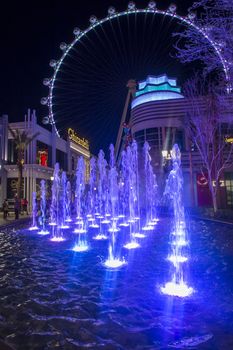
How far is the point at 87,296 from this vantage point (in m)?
5.55

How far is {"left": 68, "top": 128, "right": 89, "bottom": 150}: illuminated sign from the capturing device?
159ft

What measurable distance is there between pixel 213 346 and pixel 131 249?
6454 millimetres

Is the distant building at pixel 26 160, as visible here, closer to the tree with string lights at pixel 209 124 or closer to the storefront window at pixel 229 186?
the tree with string lights at pixel 209 124

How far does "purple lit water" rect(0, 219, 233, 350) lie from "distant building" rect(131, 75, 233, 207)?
24496 mm

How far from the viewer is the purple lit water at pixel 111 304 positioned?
3.92 meters

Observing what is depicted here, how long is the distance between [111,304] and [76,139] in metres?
47.4

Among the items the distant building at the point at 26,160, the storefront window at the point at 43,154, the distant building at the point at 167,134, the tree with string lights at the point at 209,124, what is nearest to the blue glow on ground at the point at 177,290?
the tree with string lights at the point at 209,124

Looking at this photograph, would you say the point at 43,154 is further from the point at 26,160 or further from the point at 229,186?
the point at 229,186

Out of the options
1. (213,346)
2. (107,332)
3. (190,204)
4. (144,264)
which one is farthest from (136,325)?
(190,204)

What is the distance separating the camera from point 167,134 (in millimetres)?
37156

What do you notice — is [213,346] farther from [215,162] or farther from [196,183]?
[196,183]

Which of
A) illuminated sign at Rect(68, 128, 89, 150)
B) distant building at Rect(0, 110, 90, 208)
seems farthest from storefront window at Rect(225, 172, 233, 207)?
illuminated sign at Rect(68, 128, 89, 150)

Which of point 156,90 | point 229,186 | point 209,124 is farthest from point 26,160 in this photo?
point 229,186

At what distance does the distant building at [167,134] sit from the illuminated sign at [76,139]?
11.3m
